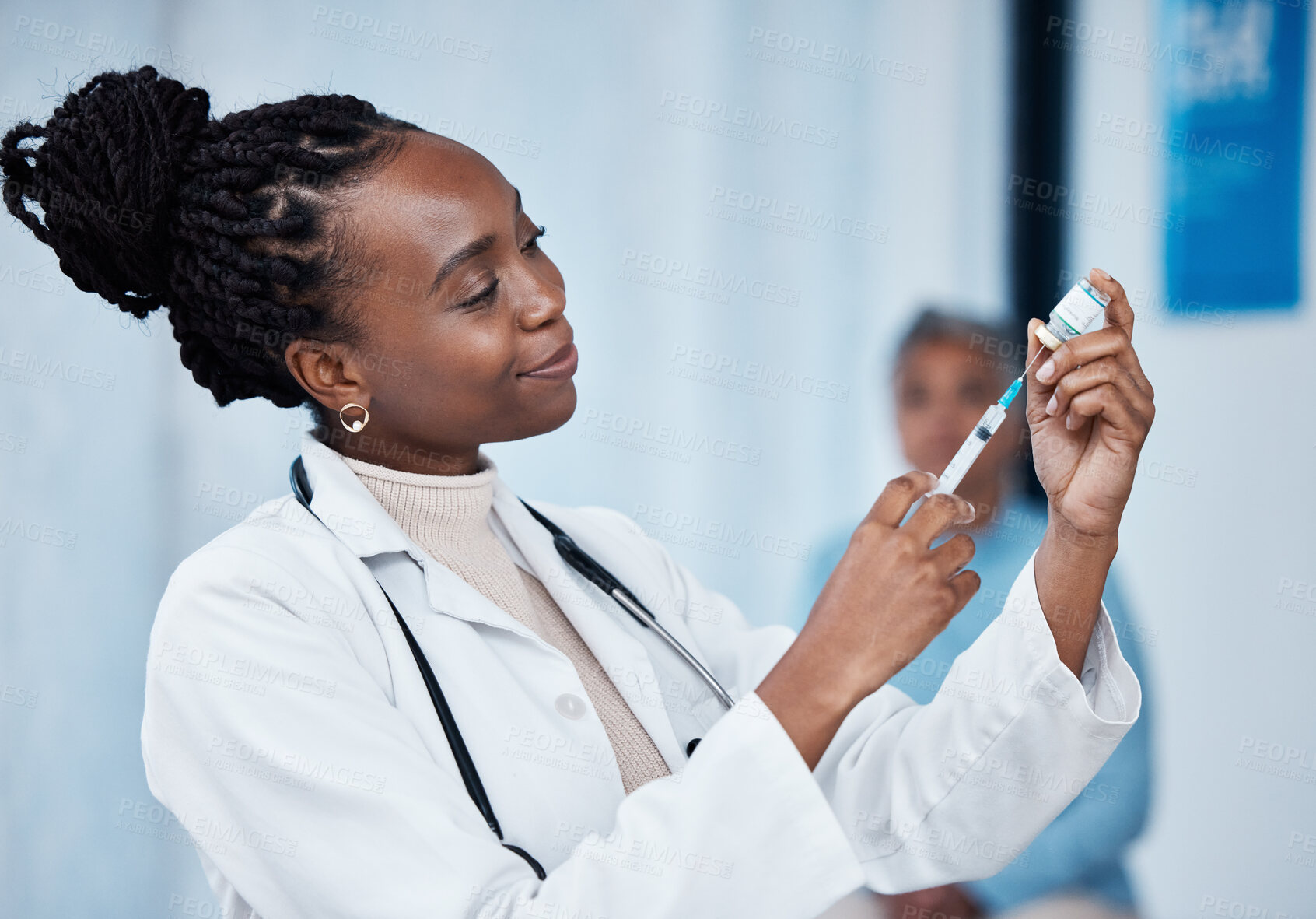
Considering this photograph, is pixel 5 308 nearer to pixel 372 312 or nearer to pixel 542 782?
pixel 372 312

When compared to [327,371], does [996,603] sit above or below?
below

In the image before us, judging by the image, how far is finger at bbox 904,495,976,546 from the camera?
0.80 meters

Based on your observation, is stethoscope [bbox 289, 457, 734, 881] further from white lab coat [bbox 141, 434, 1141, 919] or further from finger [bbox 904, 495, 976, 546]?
finger [bbox 904, 495, 976, 546]

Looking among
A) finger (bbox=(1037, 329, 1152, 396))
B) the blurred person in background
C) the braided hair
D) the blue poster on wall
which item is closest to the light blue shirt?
the blurred person in background

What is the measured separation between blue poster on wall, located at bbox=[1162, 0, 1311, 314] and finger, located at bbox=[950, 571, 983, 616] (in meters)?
1.55

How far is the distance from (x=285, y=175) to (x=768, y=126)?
4.87 ft

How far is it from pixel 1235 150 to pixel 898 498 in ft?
5.54

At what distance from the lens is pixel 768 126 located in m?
2.29

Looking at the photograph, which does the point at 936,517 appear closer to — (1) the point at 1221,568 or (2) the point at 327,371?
(2) the point at 327,371

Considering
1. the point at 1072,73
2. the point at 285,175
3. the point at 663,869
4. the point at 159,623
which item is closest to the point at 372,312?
the point at 285,175

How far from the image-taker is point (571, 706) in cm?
99

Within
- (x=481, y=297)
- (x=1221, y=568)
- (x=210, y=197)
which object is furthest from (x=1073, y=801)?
(x=210, y=197)

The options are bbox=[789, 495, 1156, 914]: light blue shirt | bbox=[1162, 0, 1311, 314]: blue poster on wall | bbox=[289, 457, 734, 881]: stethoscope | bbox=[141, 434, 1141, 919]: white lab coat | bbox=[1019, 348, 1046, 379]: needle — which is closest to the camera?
bbox=[141, 434, 1141, 919]: white lab coat

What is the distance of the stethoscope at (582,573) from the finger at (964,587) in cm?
36
